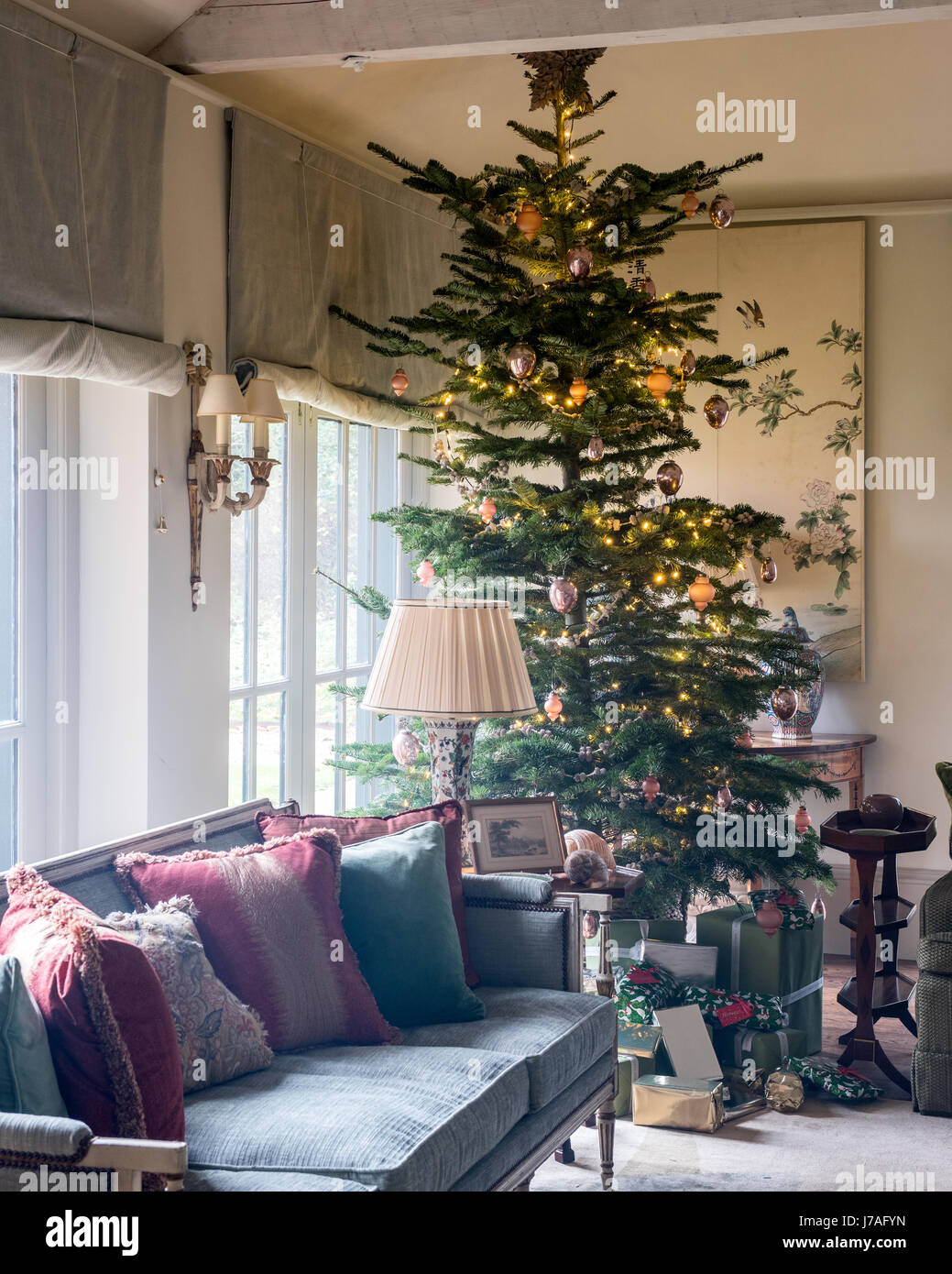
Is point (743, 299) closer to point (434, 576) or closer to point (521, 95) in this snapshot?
point (521, 95)

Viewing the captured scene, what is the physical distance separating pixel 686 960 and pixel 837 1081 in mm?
501

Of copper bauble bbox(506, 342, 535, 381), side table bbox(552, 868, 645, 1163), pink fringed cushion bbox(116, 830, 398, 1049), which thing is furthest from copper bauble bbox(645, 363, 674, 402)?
pink fringed cushion bbox(116, 830, 398, 1049)

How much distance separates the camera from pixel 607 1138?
2721 millimetres

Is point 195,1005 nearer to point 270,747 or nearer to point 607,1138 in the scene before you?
point 607,1138

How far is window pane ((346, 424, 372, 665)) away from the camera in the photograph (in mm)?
4332

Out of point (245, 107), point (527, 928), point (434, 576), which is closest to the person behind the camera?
point (527, 928)

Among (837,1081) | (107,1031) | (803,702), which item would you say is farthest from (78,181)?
(803,702)

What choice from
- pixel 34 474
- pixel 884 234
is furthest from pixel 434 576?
pixel 884 234

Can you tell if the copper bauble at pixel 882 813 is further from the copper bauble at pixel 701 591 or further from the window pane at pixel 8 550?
the window pane at pixel 8 550

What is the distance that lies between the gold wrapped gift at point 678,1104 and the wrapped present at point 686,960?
38cm

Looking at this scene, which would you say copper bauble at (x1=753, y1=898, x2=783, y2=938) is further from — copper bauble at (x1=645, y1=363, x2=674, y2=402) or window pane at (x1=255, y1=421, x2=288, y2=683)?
window pane at (x1=255, y1=421, x2=288, y2=683)

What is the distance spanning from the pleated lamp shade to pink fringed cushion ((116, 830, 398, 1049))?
59cm

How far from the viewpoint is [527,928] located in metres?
2.76

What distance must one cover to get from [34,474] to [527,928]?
1525 millimetres
